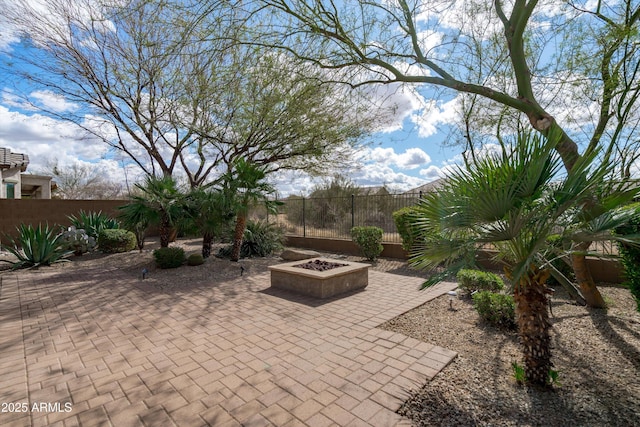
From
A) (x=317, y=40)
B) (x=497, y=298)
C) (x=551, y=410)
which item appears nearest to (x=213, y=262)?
(x=317, y=40)

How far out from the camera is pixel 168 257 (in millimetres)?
7855

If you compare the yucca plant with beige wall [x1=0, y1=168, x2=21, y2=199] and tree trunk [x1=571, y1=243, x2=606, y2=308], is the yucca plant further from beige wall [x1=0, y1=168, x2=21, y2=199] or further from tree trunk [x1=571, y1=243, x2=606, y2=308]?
tree trunk [x1=571, y1=243, x2=606, y2=308]

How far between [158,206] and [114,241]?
322cm

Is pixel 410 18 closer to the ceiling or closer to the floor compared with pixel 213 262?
closer to the ceiling

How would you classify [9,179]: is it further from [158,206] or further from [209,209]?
[209,209]

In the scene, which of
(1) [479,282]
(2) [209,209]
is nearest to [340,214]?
(2) [209,209]

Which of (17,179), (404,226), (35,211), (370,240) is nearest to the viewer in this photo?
(404,226)

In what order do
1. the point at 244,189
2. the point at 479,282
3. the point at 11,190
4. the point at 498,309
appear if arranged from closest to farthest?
the point at 498,309 < the point at 479,282 < the point at 244,189 < the point at 11,190

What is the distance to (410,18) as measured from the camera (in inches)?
185

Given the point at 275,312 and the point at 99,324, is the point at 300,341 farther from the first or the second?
the point at 99,324

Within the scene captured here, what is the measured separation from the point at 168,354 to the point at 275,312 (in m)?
1.70

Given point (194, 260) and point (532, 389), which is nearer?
point (532, 389)

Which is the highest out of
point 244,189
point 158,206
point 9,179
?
point 9,179

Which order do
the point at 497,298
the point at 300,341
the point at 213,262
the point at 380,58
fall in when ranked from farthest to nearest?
the point at 213,262
the point at 380,58
the point at 497,298
the point at 300,341
